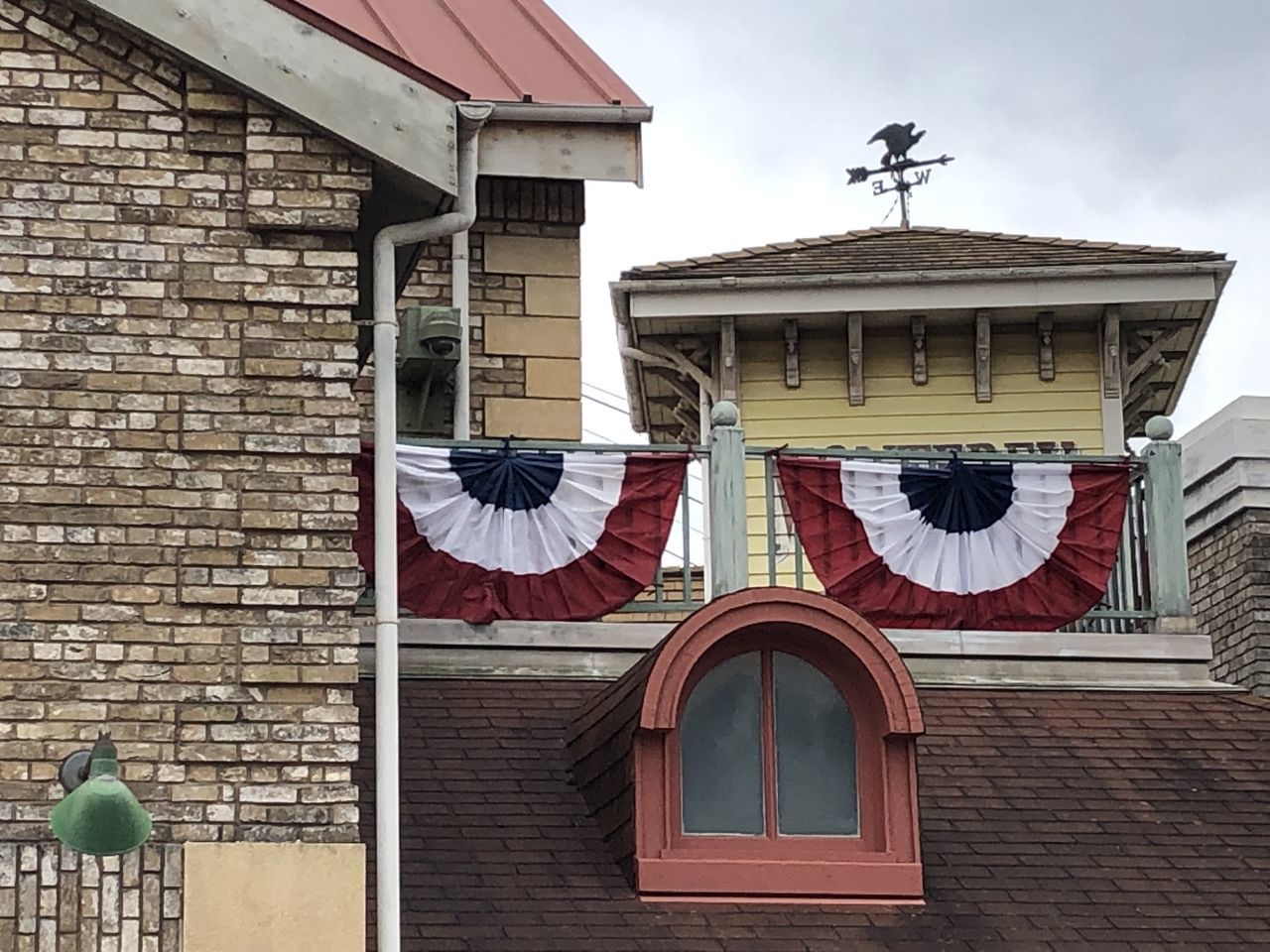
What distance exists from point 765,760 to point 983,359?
836 cm

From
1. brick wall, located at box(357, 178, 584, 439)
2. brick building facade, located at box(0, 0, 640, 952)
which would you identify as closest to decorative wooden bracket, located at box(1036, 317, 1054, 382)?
brick wall, located at box(357, 178, 584, 439)

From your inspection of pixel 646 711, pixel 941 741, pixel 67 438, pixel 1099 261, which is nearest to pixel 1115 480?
pixel 941 741

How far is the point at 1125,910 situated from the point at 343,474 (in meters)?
4.16

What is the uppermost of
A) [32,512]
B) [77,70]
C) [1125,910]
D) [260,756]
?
[77,70]

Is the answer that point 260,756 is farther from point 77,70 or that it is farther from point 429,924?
point 77,70

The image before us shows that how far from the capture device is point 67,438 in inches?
393

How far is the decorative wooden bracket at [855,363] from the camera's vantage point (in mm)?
19219

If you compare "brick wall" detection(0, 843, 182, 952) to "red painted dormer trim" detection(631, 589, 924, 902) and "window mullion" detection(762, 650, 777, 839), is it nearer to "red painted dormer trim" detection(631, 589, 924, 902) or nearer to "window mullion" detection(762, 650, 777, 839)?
"red painted dormer trim" detection(631, 589, 924, 902)

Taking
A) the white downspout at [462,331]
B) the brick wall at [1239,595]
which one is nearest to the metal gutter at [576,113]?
the white downspout at [462,331]

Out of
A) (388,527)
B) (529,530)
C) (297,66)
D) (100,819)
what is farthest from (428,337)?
(100,819)

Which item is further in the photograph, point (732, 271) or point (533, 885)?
point (732, 271)

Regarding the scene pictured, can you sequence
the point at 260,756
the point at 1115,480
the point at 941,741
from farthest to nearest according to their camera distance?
the point at 1115,480
the point at 941,741
the point at 260,756

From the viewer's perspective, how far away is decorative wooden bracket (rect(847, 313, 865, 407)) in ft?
63.1

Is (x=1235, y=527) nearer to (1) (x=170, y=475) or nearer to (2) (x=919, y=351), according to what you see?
(2) (x=919, y=351)
